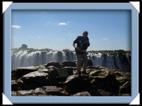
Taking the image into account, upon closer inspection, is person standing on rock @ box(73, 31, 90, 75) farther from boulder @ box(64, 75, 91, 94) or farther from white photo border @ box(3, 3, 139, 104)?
white photo border @ box(3, 3, 139, 104)

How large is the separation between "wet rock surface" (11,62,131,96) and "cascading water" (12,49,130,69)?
3cm

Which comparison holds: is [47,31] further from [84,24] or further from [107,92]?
[107,92]

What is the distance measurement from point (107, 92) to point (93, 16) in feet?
1.93

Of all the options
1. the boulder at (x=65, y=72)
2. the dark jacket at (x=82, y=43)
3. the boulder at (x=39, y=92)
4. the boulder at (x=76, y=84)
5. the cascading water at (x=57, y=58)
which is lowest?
the boulder at (x=39, y=92)

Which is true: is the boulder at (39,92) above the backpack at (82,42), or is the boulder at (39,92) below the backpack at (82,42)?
below

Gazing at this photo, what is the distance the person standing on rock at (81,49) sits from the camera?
18.4 feet

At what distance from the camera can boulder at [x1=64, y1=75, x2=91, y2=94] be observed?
18.3 feet

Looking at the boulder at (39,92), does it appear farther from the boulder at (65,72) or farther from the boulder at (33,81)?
the boulder at (65,72)

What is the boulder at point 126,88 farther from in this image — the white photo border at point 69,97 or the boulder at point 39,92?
the boulder at point 39,92

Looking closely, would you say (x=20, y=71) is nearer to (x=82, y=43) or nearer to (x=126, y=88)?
(x=82, y=43)

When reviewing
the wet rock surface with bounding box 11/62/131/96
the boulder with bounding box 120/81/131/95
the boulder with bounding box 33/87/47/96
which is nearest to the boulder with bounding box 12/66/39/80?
the wet rock surface with bounding box 11/62/131/96

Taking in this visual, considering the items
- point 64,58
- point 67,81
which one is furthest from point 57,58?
point 67,81

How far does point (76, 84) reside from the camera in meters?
5.58

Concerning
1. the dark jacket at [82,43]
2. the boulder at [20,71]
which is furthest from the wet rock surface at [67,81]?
the dark jacket at [82,43]
